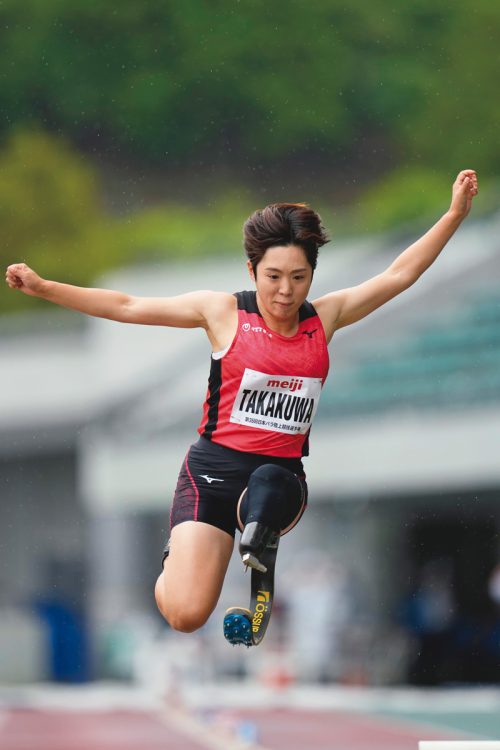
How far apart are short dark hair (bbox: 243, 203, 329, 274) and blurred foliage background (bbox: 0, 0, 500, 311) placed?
4409cm

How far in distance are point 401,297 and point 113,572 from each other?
921 cm

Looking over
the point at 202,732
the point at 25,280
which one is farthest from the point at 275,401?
the point at 202,732

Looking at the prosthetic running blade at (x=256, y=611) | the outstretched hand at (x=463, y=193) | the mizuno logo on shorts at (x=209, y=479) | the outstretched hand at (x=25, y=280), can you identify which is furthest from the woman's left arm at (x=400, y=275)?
the outstretched hand at (x=25, y=280)

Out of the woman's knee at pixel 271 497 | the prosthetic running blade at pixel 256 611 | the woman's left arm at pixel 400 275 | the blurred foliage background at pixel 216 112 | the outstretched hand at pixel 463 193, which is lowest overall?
the prosthetic running blade at pixel 256 611

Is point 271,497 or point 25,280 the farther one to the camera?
point 271,497

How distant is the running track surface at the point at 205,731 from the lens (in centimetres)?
1405

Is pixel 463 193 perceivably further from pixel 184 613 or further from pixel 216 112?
pixel 216 112

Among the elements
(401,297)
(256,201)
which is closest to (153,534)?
(401,297)

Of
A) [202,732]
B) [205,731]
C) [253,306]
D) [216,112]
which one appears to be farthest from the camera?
[216,112]

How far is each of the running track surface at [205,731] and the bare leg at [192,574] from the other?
6320 mm

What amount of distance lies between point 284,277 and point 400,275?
0.58 meters

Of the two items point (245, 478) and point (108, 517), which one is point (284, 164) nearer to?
point (108, 517)

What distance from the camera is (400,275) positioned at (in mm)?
6883

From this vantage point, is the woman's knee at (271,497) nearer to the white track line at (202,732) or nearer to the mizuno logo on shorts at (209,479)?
the mizuno logo on shorts at (209,479)
